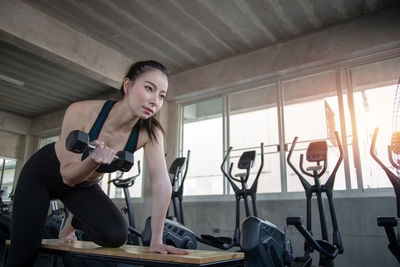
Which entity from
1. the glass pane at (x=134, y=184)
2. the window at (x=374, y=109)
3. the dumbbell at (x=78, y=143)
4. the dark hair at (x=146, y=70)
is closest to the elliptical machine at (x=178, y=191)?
the glass pane at (x=134, y=184)

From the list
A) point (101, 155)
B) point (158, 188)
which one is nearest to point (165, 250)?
point (158, 188)

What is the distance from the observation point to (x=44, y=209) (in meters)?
1.67

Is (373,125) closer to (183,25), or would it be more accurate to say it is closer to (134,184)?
(183,25)

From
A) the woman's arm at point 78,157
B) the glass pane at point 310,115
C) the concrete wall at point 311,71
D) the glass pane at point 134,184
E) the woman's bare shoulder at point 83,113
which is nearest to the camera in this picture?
the woman's arm at point 78,157

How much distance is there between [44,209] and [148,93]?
0.81 metres

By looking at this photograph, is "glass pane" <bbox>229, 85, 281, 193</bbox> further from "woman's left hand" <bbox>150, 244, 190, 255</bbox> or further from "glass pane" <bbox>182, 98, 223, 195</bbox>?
"woman's left hand" <bbox>150, 244, 190, 255</bbox>

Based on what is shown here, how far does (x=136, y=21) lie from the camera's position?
4.44 metres

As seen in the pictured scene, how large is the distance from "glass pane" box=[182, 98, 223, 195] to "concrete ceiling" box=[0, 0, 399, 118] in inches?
32.4

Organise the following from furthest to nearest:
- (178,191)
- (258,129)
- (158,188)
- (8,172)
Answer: (8,172)
(258,129)
(178,191)
(158,188)

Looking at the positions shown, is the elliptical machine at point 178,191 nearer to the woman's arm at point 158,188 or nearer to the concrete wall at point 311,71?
the concrete wall at point 311,71

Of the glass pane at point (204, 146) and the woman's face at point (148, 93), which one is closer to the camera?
the woman's face at point (148, 93)

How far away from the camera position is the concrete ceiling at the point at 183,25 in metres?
4.08

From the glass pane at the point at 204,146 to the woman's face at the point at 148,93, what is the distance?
3606mm

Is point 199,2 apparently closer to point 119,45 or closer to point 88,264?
point 119,45
